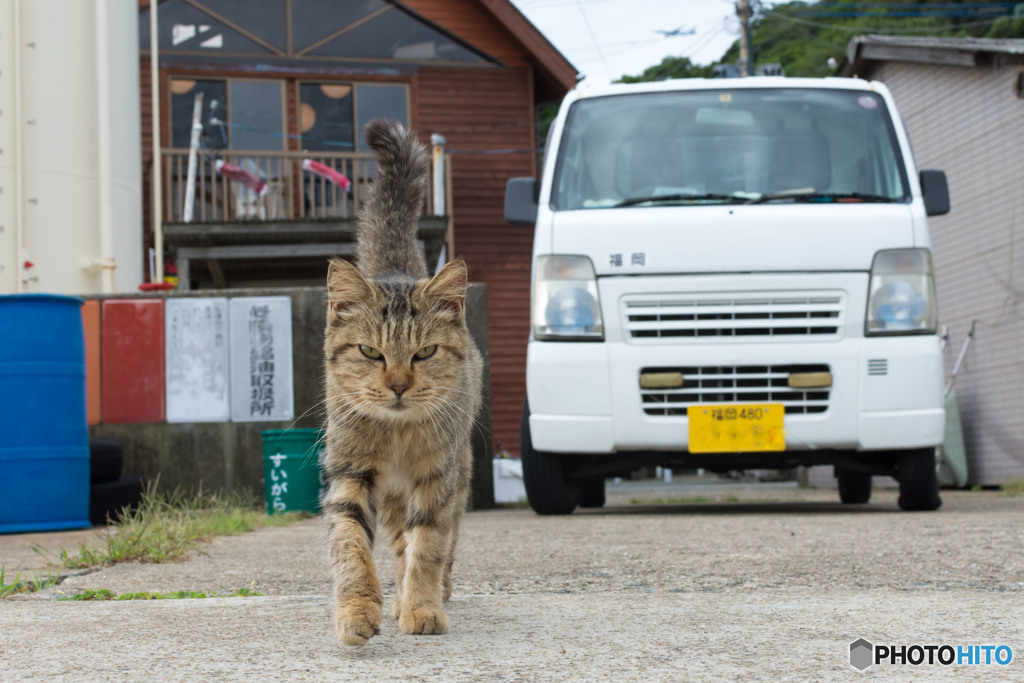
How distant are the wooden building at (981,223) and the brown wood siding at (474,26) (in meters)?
6.41

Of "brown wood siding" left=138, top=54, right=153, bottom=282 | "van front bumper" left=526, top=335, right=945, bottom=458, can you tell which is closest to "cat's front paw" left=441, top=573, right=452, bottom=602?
"van front bumper" left=526, top=335, right=945, bottom=458

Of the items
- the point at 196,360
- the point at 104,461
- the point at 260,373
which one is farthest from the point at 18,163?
the point at 104,461

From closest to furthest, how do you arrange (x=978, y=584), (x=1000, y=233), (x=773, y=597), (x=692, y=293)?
(x=773, y=597), (x=978, y=584), (x=692, y=293), (x=1000, y=233)

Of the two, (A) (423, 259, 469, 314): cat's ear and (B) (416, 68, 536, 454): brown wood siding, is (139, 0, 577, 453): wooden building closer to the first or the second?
(B) (416, 68, 536, 454): brown wood siding

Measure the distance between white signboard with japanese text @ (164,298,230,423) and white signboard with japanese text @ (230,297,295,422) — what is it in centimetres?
9

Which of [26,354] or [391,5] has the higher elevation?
[391,5]

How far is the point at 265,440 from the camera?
26.6 ft

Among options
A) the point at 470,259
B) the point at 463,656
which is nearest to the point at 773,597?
the point at 463,656

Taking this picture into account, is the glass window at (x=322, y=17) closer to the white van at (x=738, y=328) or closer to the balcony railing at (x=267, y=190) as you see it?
the balcony railing at (x=267, y=190)

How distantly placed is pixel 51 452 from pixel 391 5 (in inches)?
517

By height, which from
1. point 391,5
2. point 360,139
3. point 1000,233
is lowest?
point 1000,233

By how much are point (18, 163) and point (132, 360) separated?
7.11 feet

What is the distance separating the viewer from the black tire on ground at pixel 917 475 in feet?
21.6

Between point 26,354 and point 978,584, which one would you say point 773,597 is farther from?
point 26,354
